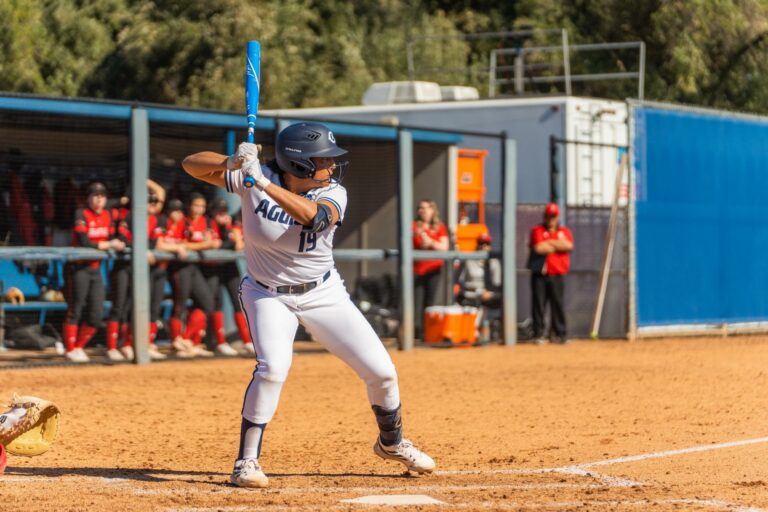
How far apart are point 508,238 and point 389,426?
10.1 m

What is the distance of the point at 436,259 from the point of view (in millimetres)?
16375

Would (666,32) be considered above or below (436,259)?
above

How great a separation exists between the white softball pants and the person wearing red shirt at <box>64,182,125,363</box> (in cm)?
670

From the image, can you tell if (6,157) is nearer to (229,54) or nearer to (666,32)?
(229,54)

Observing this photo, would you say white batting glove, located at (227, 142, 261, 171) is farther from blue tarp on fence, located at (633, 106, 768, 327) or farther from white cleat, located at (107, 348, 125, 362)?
blue tarp on fence, located at (633, 106, 768, 327)

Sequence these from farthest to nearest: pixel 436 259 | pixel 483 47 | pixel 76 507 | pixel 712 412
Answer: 1. pixel 483 47
2. pixel 436 259
3. pixel 712 412
4. pixel 76 507

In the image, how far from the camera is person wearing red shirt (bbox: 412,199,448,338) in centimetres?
1636

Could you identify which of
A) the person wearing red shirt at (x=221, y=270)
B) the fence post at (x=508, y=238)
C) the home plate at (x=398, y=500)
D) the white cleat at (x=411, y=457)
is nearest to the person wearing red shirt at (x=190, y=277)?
the person wearing red shirt at (x=221, y=270)

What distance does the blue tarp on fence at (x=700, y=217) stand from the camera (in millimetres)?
18453

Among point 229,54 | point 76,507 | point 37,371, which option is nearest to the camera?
point 76,507

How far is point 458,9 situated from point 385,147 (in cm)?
2464

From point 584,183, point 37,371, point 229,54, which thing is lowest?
point 37,371

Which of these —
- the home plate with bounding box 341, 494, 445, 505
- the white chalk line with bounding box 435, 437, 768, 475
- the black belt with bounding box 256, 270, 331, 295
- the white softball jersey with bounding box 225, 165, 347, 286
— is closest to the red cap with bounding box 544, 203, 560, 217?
the white chalk line with bounding box 435, 437, 768, 475

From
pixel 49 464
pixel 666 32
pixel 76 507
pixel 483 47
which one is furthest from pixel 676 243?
pixel 483 47
